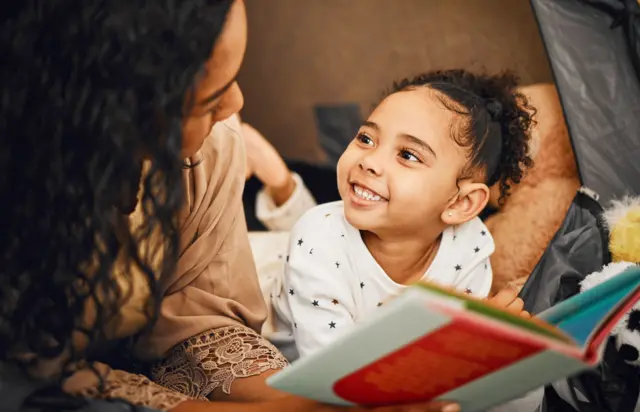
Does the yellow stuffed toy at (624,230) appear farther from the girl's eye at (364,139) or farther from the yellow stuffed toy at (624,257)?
the girl's eye at (364,139)

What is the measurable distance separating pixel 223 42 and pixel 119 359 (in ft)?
1.25

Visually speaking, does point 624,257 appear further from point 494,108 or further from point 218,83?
point 218,83

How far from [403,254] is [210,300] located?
0.88ft

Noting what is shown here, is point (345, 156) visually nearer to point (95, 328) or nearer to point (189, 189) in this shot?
point (189, 189)

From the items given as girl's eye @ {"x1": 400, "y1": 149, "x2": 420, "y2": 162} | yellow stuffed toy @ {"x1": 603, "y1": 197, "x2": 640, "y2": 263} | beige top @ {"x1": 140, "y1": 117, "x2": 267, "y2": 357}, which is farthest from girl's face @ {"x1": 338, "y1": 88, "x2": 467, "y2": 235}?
yellow stuffed toy @ {"x1": 603, "y1": 197, "x2": 640, "y2": 263}

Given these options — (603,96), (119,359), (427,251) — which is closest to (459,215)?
(427,251)

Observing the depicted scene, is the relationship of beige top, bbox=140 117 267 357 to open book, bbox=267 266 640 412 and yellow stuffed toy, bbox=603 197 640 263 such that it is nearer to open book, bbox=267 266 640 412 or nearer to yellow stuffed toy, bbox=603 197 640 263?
open book, bbox=267 266 640 412

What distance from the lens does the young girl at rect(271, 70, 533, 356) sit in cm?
84

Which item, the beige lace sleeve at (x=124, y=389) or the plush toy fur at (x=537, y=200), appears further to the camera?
the plush toy fur at (x=537, y=200)

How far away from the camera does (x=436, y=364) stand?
569 mm

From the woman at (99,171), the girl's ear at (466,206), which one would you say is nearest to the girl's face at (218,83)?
the woman at (99,171)

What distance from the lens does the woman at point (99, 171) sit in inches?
22.9

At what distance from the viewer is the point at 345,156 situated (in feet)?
2.83

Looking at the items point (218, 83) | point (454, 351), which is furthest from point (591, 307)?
point (218, 83)
